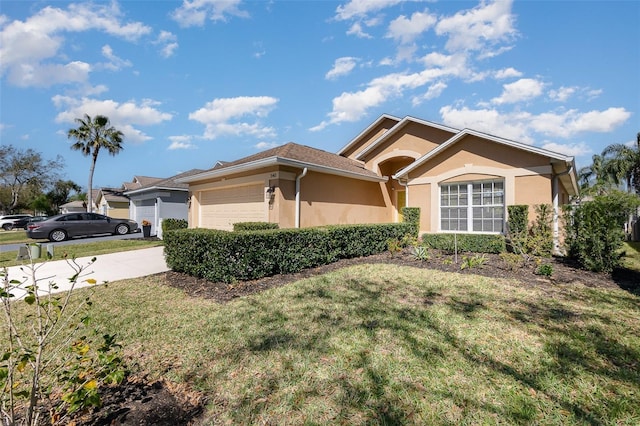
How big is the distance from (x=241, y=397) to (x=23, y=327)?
4546mm

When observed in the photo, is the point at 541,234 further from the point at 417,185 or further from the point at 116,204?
the point at 116,204

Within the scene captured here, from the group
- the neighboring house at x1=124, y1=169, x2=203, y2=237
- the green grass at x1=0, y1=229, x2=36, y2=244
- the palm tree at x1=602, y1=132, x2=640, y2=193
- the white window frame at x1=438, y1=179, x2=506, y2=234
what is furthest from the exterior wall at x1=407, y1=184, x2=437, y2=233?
the palm tree at x1=602, y1=132, x2=640, y2=193

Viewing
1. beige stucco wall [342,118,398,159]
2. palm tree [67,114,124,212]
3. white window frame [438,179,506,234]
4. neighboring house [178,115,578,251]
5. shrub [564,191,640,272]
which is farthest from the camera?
palm tree [67,114,124,212]

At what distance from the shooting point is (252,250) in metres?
6.78

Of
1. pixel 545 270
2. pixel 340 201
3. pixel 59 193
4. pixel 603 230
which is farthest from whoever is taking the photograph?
pixel 59 193

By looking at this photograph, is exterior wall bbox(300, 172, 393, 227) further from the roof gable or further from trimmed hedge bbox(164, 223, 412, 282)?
the roof gable

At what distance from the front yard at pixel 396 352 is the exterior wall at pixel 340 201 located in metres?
5.50

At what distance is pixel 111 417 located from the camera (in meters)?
2.59

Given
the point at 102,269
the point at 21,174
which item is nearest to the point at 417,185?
the point at 102,269

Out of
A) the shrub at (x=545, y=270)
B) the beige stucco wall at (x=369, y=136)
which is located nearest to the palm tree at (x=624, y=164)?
the beige stucco wall at (x=369, y=136)

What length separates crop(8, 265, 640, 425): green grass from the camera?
2604mm

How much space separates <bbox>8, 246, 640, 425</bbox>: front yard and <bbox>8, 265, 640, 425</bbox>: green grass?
0.02 metres

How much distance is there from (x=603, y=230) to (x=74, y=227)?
24382mm

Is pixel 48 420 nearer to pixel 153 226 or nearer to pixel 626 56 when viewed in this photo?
pixel 626 56
